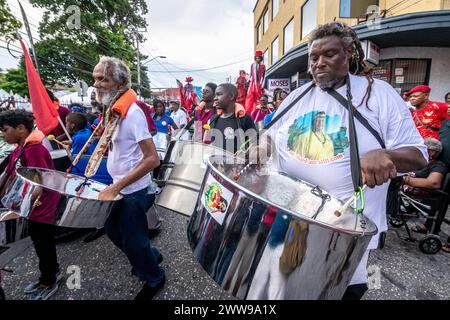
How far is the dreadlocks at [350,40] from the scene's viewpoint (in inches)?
37.7

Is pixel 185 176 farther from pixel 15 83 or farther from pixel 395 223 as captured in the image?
pixel 15 83

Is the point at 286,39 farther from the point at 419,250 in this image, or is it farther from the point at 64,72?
the point at 64,72

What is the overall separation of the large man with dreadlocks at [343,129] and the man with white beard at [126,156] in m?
0.87

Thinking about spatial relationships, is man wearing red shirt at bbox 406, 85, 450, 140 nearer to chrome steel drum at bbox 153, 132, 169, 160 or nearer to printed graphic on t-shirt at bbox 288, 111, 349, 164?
printed graphic on t-shirt at bbox 288, 111, 349, 164

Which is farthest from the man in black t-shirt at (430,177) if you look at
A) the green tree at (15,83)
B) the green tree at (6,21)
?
the green tree at (15,83)

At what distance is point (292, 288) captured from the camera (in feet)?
2.45

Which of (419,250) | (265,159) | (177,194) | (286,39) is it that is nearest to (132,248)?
(177,194)

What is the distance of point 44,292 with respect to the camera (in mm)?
1789

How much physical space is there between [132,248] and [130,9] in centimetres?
2563

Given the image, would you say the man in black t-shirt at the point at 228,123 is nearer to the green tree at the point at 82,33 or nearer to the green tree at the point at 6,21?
the green tree at the point at 6,21

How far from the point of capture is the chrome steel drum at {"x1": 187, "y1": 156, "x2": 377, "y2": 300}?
2.36 feet

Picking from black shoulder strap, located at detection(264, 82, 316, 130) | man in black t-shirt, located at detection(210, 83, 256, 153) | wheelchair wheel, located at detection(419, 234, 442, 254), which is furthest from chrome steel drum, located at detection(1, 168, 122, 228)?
wheelchair wheel, located at detection(419, 234, 442, 254)

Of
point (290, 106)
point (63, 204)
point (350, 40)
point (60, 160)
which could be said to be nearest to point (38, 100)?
point (60, 160)

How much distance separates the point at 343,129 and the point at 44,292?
7.57 ft
